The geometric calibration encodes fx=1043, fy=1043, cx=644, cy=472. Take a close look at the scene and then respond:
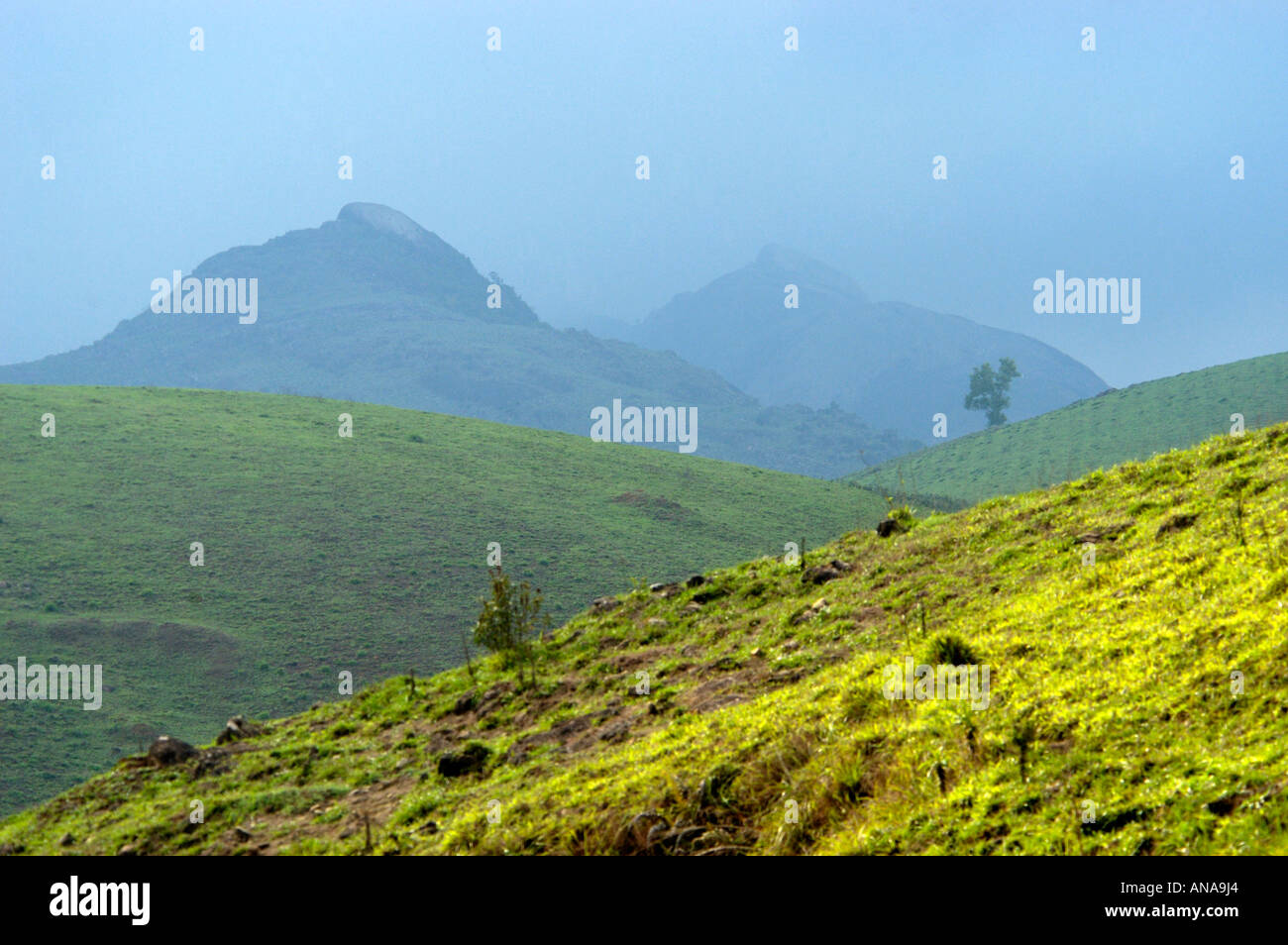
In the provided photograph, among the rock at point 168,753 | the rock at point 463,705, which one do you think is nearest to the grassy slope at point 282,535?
the rock at point 168,753

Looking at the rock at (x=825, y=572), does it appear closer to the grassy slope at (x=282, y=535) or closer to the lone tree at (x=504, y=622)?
the lone tree at (x=504, y=622)

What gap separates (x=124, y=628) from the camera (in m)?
49.3

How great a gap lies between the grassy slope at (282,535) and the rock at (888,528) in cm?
2859

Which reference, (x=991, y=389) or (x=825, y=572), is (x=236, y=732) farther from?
(x=991, y=389)

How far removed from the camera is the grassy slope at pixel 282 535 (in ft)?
150

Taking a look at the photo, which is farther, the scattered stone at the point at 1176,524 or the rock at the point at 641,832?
the scattered stone at the point at 1176,524

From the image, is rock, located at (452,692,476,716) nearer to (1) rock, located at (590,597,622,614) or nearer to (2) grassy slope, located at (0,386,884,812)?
(1) rock, located at (590,597,622,614)

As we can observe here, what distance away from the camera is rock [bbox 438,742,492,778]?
569 inches

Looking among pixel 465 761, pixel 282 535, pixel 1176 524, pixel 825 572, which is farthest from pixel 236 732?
pixel 282 535

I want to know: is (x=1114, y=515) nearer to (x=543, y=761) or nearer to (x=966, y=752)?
(x=966, y=752)

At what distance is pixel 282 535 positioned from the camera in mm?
65062
